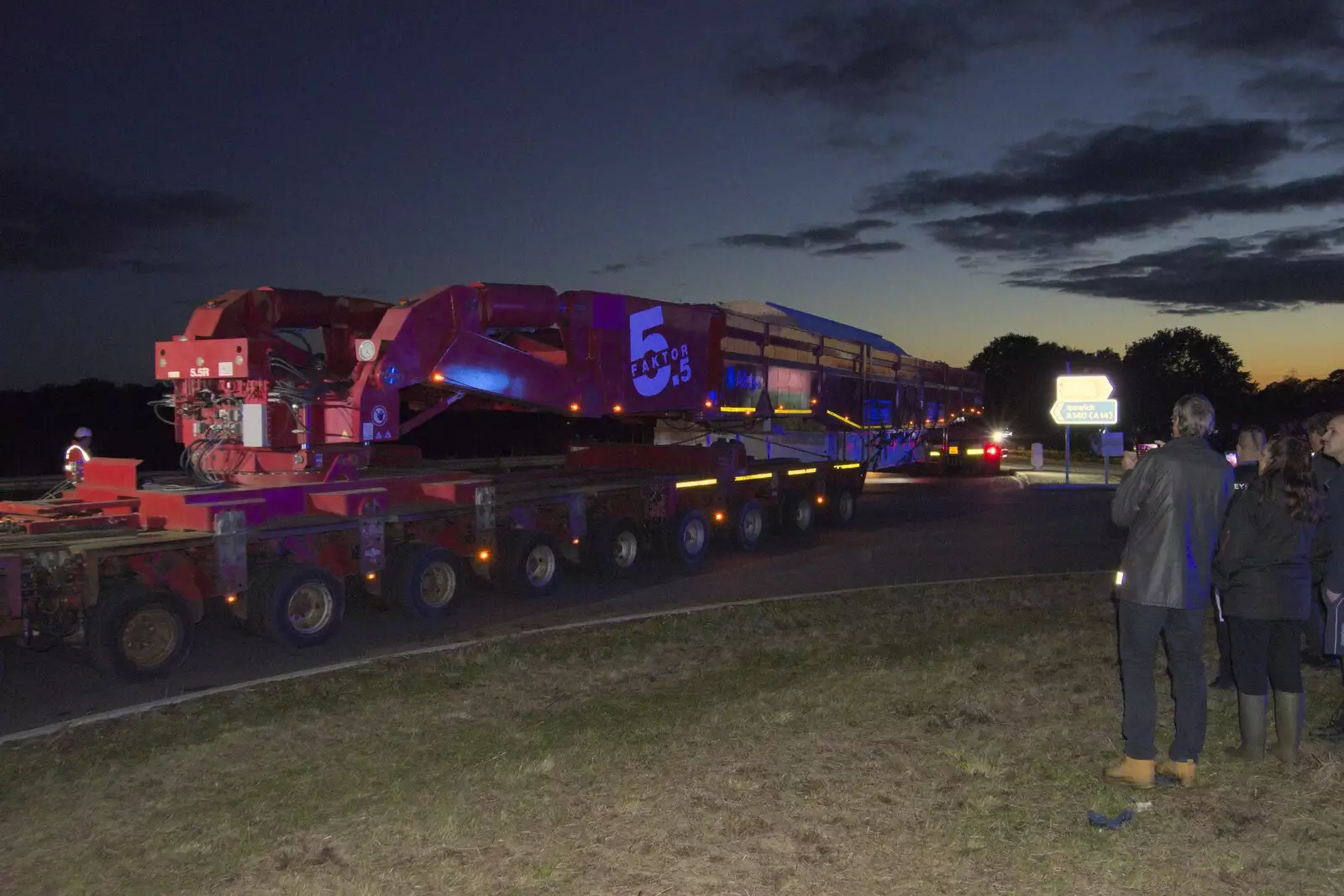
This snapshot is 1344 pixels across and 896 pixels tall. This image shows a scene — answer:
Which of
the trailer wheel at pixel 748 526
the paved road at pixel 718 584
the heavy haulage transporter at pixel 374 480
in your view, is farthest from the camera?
the trailer wheel at pixel 748 526

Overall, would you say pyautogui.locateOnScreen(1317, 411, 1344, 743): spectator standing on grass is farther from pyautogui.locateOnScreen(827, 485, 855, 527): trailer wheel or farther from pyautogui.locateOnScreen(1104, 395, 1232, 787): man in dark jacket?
pyautogui.locateOnScreen(827, 485, 855, 527): trailer wheel

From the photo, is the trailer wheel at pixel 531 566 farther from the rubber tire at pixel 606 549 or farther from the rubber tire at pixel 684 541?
the rubber tire at pixel 684 541

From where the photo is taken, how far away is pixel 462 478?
12.1 meters

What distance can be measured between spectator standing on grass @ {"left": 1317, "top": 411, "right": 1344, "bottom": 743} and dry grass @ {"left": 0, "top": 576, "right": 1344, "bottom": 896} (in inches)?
34.3

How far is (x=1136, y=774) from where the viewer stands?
5.57 metres

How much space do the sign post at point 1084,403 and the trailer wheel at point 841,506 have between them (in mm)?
13405

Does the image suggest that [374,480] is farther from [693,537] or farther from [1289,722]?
[1289,722]

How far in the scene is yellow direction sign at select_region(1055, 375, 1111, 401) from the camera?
31.9m

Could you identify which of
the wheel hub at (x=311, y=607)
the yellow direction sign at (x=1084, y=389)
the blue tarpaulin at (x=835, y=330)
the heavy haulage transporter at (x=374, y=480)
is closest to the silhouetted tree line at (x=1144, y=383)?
the yellow direction sign at (x=1084, y=389)

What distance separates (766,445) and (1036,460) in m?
23.0

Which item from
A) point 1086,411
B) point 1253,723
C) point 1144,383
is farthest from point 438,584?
point 1144,383

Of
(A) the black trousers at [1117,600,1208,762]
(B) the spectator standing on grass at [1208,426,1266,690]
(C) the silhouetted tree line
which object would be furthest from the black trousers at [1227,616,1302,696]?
(C) the silhouetted tree line

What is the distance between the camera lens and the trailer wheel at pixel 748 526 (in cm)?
1642

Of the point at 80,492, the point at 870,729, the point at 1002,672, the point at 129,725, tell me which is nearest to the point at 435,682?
the point at 129,725
